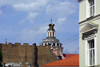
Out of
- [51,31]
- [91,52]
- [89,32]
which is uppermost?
[51,31]

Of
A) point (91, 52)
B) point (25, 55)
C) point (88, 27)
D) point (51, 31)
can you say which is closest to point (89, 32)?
point (88, 27)

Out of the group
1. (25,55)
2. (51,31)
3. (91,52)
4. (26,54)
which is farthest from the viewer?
(51,31)

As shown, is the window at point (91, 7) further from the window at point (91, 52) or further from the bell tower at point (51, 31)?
the bell tower at point (51, 31)

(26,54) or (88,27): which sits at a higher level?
(26,54)

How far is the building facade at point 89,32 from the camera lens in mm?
15086

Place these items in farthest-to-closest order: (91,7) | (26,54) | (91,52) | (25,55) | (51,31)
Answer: (51,31) < (26,54) < (25,55) < (91,7) < (91,52)

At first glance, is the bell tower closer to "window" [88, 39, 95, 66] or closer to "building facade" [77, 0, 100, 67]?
"building facade" [77, 0, 100, 67]

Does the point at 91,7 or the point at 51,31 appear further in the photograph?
the point at 51,31

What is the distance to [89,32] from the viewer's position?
1578 cm

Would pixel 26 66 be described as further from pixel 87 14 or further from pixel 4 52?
pixel 87 14

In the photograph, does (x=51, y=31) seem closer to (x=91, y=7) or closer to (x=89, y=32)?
(x=91, y=7)

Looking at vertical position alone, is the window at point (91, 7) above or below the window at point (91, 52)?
above

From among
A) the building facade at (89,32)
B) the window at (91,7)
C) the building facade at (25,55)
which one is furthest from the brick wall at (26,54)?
the window at (91,7)

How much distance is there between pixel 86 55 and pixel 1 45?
6780cm
